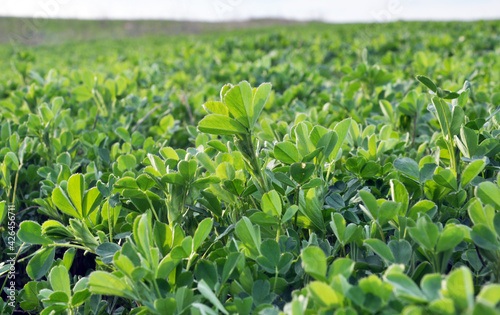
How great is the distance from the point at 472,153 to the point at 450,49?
13.7ft

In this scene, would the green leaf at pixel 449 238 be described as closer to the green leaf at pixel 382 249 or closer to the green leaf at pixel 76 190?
the green leaf at pixel 382 249

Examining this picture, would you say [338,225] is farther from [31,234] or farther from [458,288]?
[31,234]

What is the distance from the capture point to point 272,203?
0.76m

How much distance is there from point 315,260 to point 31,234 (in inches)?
25.1

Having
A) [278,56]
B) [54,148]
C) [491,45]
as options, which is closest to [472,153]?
[54,148]

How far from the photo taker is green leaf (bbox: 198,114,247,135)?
743 millimetres

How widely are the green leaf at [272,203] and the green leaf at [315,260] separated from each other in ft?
0.53

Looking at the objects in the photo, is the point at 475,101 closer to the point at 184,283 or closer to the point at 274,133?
the point at 274,133

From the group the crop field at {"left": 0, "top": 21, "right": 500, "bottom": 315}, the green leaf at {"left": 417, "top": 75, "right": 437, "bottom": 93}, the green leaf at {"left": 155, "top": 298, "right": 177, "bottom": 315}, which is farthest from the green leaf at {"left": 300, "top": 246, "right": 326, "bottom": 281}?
the green leaf at {"left": 417, "top": 75, "right": 437, "bottom": 93}

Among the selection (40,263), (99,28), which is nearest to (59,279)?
(40,263)

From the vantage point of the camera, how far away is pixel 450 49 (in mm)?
4422

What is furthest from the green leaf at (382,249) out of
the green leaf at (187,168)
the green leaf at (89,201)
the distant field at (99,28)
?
the distant field at (99,28)

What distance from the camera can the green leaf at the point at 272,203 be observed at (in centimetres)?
75

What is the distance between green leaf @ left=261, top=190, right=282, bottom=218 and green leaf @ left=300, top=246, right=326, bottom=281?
16 cm
